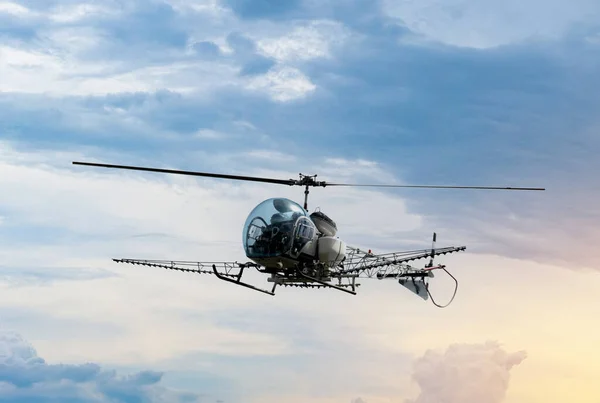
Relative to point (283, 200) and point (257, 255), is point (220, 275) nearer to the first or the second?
point (257, 255)

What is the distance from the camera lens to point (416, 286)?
186ft

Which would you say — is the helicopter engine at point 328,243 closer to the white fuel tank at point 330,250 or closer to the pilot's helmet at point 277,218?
the white fuel tank at point 330,250

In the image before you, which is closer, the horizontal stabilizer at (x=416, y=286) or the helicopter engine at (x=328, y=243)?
the helicopter engine at (x=328, y=243)

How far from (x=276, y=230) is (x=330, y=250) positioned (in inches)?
151

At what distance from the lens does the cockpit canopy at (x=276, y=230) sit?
49375 millimetres

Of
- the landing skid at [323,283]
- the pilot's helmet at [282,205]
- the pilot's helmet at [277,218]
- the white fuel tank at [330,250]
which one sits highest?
the pilot's helmet at [282,205]

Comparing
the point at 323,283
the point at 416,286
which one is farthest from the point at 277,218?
the point at 416,286

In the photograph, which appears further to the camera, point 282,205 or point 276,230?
point 282,205

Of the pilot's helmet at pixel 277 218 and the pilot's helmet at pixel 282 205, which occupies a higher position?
the pilot's helmet at pixel 282 205

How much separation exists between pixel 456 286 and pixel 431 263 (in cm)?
217

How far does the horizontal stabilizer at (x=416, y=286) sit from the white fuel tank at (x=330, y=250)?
6156mm

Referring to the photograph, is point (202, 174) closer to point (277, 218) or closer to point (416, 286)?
point (277, 218)

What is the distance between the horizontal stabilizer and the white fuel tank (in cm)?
616

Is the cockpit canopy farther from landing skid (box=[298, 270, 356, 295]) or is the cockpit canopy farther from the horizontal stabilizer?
the horizontal stabilizer
